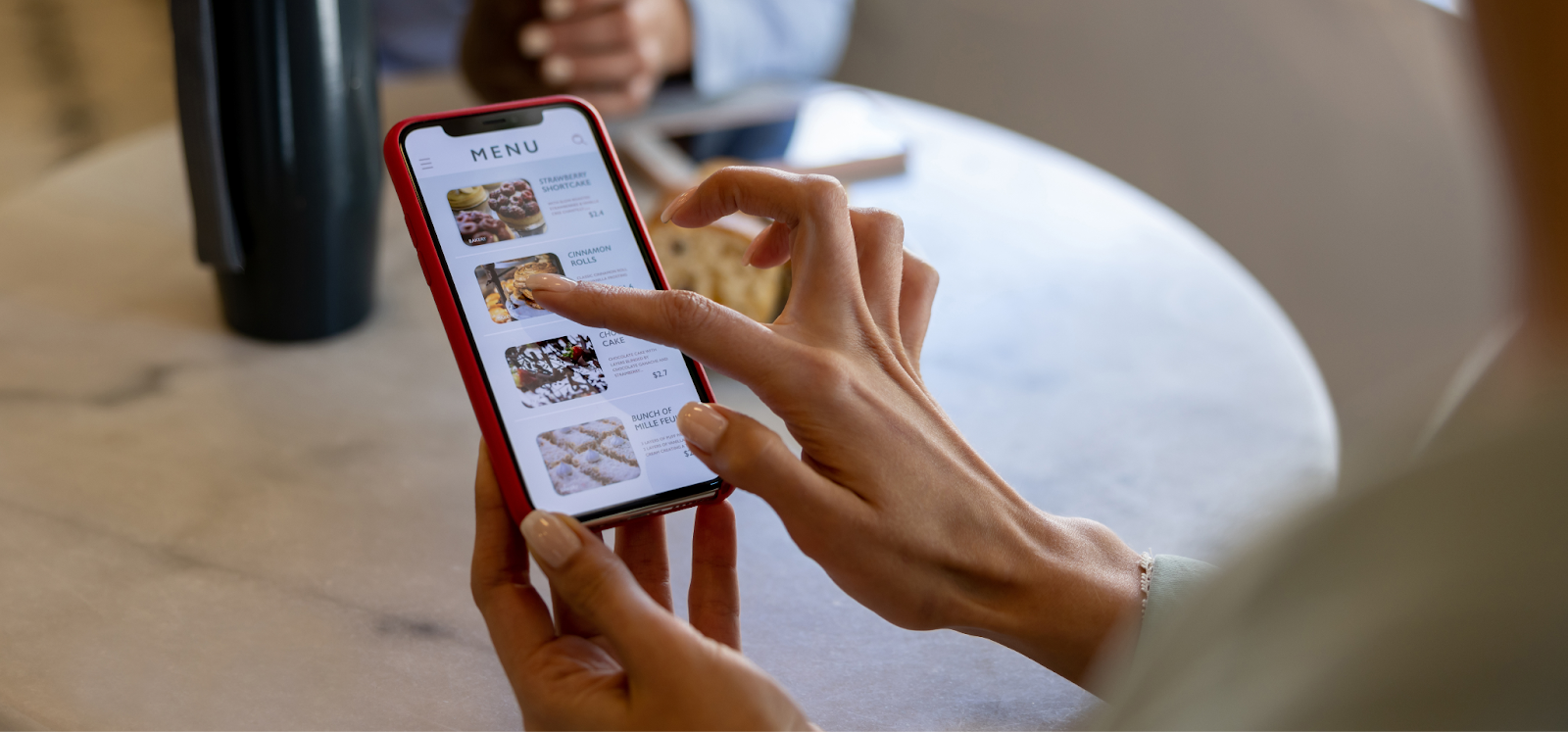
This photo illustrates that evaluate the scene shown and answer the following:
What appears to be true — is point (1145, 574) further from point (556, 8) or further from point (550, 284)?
point (556, 8)

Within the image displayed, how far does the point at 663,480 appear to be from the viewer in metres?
0.52

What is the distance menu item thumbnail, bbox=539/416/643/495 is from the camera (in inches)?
19.8

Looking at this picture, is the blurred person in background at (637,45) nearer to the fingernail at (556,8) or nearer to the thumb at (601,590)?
the fingernail at (556,8)

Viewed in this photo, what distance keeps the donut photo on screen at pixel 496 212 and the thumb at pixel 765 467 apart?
0.19 m

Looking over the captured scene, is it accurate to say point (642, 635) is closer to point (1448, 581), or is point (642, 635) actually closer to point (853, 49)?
point (1448, 581)

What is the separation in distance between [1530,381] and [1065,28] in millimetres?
1623

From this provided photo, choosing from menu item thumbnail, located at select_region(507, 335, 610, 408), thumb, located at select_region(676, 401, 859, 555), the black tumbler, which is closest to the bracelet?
thumb, located at select_region(676, 401, 859, 555)

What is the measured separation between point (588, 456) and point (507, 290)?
0.33 feet

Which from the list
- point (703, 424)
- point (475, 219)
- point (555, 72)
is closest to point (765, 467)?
point (703, 424)

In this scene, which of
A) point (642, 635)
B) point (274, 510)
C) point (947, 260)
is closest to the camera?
point (642, 635)

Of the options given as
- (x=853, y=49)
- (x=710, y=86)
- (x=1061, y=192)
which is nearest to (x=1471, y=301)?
(x=1061, y=192)

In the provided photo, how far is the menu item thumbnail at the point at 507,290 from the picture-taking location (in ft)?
1.78

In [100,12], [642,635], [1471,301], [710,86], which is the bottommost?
[100,12]

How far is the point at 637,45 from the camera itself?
1.19 m
